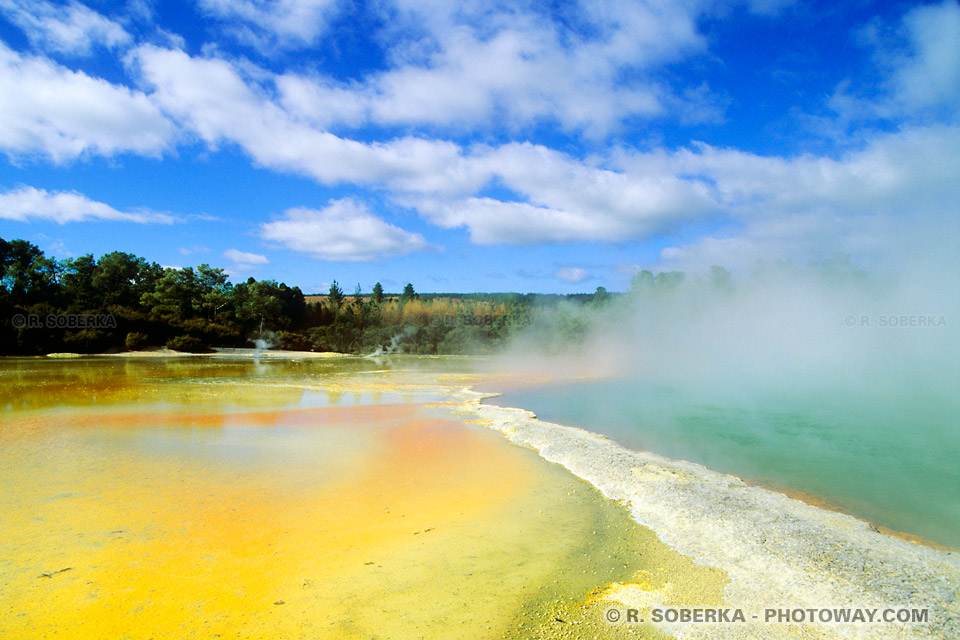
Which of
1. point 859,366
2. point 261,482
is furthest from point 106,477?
point 859,366

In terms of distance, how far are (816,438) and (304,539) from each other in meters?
9.93

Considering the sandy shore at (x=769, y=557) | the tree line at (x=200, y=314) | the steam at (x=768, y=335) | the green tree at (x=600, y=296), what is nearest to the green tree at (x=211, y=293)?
the tree line at (x=200, y=314)

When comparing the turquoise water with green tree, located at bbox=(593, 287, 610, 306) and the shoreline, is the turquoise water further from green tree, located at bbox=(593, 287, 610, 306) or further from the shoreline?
green tree, located at bbox=(593, 287, 610, 306)

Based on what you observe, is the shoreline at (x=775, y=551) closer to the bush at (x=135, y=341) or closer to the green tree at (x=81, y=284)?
the bush at (x=135, y=341)

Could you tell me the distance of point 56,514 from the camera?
5.23 m

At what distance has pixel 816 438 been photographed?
10078mm

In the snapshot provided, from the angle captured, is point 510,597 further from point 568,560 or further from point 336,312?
point 336,312

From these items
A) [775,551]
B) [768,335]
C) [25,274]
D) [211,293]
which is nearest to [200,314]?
[211,293]

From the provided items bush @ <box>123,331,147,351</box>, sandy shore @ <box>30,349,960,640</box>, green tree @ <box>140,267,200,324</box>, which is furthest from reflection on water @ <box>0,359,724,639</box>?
green tree @ <box>140,267,200,324</box>

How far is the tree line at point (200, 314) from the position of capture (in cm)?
3312

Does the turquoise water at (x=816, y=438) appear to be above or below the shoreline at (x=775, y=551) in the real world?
below

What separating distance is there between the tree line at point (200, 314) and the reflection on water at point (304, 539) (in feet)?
96.1

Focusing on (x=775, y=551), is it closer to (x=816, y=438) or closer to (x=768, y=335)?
(x=816, y=438)

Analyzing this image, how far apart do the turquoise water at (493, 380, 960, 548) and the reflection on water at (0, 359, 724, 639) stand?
10.2 ft
